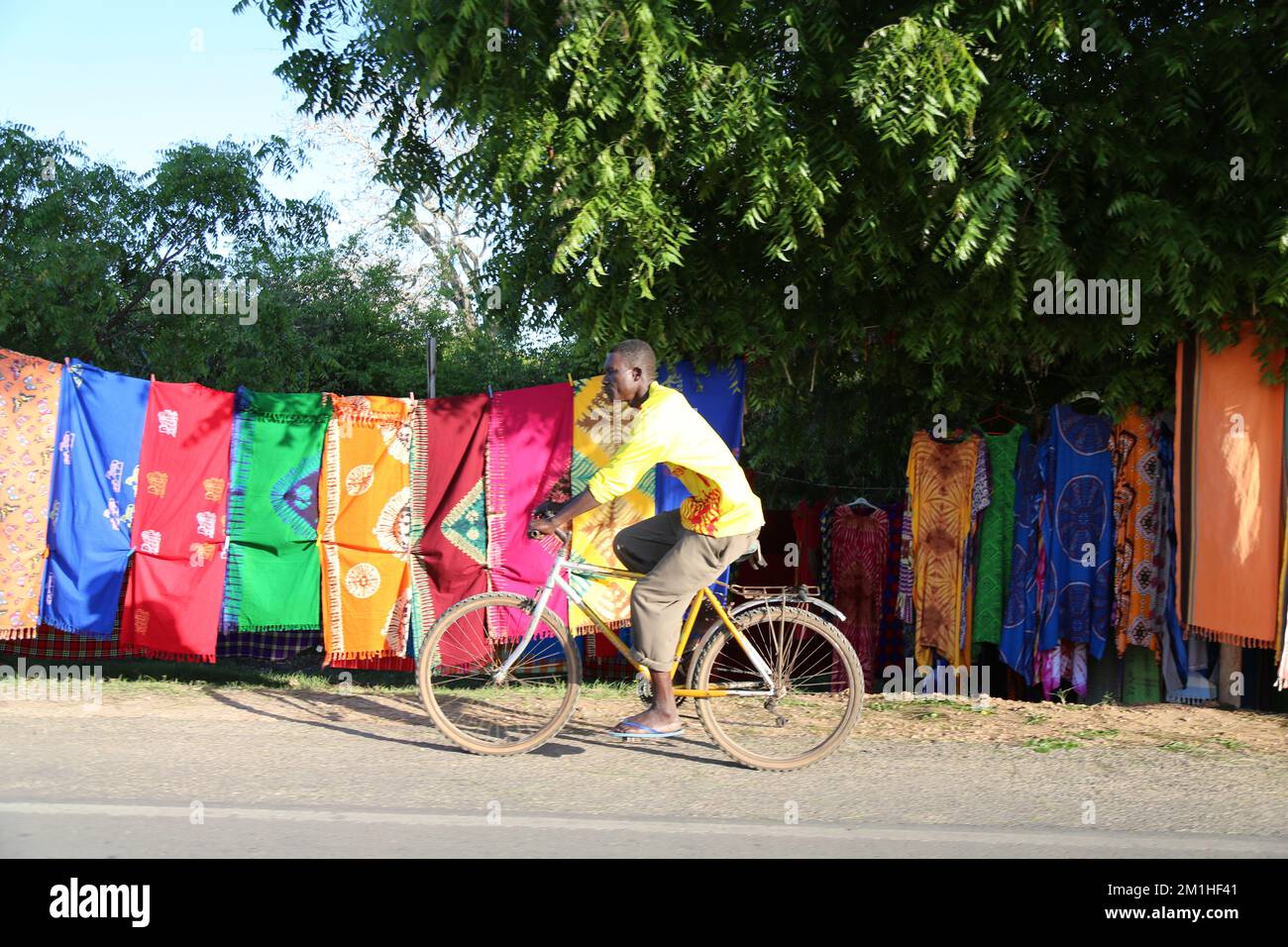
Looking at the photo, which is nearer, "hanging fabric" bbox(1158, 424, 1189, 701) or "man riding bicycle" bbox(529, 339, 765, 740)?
"man riding bicycle" bbox(529, 339, 765, 740)

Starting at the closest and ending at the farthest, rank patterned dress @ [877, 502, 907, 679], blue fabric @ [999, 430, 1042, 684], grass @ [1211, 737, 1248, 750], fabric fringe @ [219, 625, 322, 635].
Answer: grass @ [1211, 737, 1248, 750]
fabric fringe @ [219, 625, 322, 635]
blue fabric @ [999, 430, 1042, 684]
patterned dress @ [877, 502, 907, 679]

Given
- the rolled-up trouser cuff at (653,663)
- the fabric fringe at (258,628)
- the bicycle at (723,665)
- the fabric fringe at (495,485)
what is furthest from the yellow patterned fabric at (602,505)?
the fabric fringe at (258,628)

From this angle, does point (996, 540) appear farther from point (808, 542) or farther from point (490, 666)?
point (490, 666)

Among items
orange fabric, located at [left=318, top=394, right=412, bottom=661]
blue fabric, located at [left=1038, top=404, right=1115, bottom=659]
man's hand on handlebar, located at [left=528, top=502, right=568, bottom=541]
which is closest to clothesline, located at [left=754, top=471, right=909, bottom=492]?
blue fabric, located at [left=1038, top=404, right=1115, bottom=659]

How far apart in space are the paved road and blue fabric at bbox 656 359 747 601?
1835mm

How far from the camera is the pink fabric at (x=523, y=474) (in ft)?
27.3

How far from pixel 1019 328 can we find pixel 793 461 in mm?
3064

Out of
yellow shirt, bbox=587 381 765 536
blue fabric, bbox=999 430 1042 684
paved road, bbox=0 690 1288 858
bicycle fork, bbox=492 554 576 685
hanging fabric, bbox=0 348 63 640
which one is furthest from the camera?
blue fabric, bbox=999 430 1042 684

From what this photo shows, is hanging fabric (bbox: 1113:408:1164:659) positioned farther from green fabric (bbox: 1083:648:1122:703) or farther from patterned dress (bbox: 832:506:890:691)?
patterned dress (bbox: 832:506:890:691)

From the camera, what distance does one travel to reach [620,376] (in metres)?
6.07

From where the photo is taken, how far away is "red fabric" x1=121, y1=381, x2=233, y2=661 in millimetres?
8250

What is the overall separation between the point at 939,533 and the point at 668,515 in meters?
3.53

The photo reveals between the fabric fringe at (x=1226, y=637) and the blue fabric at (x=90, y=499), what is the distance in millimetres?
6870

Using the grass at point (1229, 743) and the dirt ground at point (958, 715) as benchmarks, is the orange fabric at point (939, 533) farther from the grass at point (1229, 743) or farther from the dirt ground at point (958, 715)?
the grass at point (1229, 743)
